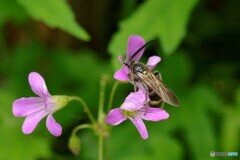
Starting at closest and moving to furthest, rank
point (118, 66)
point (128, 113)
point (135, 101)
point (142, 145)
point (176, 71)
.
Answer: point (135, 101) < point (128, 113) < point (118, 66) < point (142, 145) < point (176, 71)

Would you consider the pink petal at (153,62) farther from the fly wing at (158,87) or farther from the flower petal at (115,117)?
the flower petal at (115,117)

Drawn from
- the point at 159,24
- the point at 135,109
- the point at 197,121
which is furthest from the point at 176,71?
the point at 135,109

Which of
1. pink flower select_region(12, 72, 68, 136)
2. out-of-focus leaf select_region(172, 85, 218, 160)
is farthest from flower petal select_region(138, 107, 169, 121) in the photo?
out-of-focus leaf select_region(172, 85, 218, 160)

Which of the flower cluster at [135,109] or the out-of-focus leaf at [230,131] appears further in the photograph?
the out-of-focus leaf at [230,131]

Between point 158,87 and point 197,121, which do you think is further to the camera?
point 197,121

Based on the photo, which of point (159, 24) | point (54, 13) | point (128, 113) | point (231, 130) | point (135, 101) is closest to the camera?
point (135, 101)

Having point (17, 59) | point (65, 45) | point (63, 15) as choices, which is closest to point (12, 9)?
point (17, 59)

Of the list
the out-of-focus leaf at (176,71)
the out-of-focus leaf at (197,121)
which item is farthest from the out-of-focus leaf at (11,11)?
the out-of-focus leaf at (197,121)

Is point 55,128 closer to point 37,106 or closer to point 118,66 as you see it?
point 37,106
